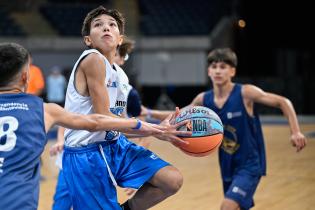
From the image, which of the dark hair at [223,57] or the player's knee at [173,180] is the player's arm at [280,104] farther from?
the player's knee at [173,180]

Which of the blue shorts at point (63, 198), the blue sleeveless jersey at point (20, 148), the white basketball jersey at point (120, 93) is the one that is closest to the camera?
the blue sleeveless jersey at point (20, 148)

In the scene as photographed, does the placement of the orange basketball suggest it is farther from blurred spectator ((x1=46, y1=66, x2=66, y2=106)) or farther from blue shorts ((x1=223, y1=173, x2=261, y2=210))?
blurred spectator ((x1=46, y1=66, x2=66, y2=106))

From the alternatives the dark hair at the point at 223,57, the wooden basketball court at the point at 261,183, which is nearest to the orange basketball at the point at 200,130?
the dark hair at the point at 223,57

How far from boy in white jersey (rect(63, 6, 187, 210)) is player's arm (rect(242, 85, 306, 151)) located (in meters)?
1.35

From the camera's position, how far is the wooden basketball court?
268 inches

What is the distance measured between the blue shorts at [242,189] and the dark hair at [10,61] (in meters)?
2.46

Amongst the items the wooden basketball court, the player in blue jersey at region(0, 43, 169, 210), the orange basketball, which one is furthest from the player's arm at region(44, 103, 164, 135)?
the wooden basketball court

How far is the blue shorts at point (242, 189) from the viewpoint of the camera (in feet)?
16.4

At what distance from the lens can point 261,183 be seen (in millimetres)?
8242

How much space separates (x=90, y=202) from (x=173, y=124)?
745 millimetres

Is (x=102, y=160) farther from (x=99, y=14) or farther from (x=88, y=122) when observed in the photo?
(x=99, y=14)

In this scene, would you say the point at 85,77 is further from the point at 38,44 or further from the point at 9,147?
the point at 38,44

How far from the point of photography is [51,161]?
10547mm

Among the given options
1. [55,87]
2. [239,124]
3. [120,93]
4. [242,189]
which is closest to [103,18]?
[120,93]
